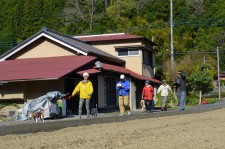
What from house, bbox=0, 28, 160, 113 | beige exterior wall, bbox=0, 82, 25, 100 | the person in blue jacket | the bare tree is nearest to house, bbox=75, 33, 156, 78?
house, bbox=0, 28, 160, 113

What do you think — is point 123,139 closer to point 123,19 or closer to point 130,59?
point 130,59

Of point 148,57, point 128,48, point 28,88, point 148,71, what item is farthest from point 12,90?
point 148,57

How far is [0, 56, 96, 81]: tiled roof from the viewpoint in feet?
67.0

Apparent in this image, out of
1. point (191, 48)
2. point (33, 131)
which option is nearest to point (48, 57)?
point (33, 131)

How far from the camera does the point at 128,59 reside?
101ft

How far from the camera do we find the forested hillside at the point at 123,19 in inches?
2250

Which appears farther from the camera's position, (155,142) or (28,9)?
(28,9)

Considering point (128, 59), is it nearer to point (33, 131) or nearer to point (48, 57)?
point (48, 57)

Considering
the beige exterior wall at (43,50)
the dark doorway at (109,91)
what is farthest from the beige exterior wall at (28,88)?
the dark doorway at (109,91)

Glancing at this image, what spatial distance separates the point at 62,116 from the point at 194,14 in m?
47.5

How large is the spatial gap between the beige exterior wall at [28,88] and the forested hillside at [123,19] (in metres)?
31.9

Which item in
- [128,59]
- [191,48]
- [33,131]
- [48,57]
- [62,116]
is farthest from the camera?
[191,48]

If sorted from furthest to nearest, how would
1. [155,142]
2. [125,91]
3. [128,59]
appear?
[128,59] < [125,91] < [155,142]

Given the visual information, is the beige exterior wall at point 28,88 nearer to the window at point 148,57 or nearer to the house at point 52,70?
the house at point 52,70
